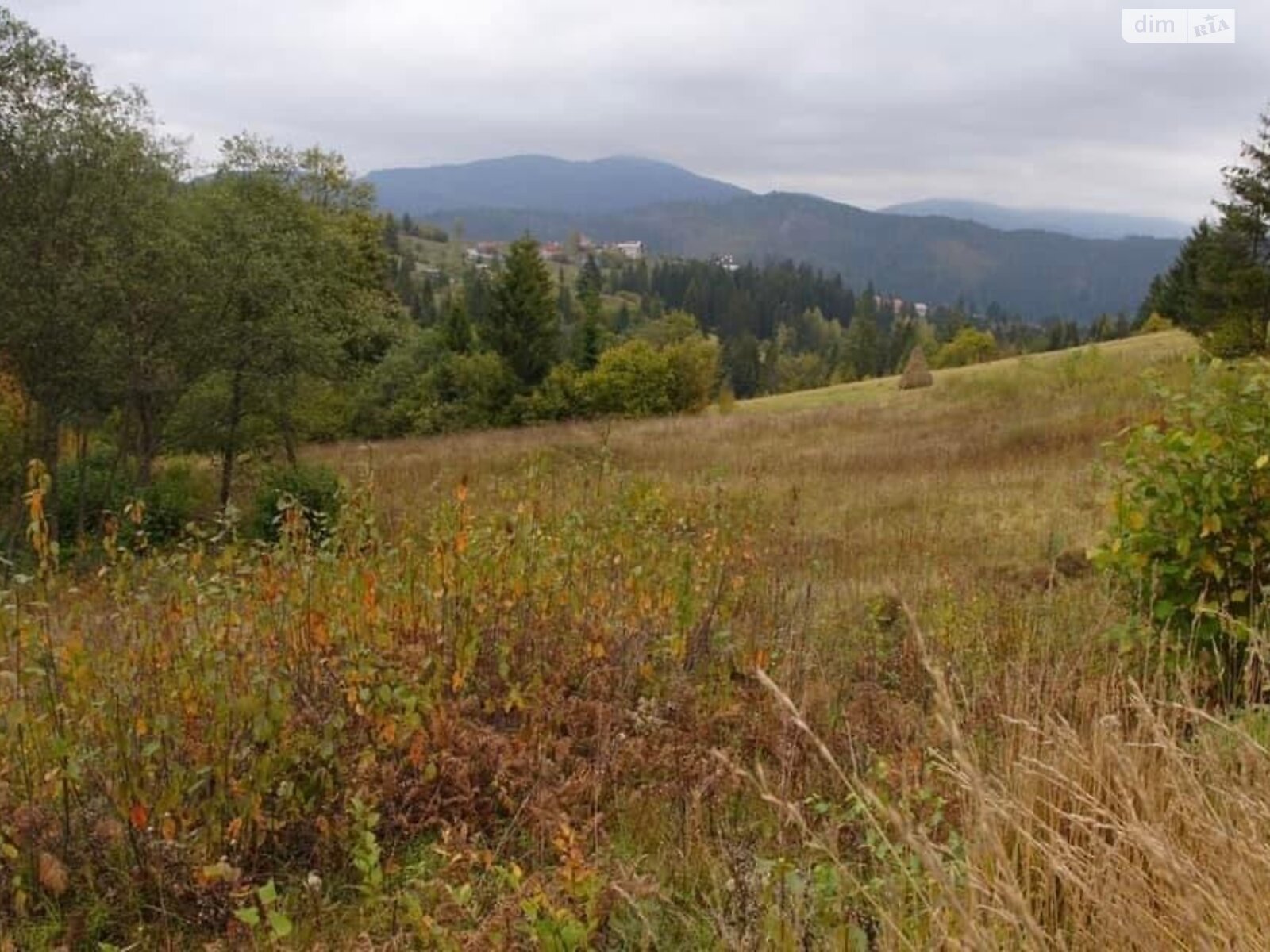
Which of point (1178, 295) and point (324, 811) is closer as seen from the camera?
point (324, 811)

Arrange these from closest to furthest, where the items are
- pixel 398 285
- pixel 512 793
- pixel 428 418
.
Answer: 1. pixel 512 793
2. pixel 428 418
3. pixel 398 285

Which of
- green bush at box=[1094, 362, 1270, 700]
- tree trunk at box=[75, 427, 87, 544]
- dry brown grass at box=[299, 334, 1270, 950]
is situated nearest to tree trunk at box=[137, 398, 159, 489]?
tree trunk at box=[75, 427, 87, 544]

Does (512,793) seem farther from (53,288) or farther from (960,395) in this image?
(960,395)

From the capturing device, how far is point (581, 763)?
3180mm

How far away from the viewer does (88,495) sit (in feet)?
53.3

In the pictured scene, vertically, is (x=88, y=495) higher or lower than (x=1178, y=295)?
lower

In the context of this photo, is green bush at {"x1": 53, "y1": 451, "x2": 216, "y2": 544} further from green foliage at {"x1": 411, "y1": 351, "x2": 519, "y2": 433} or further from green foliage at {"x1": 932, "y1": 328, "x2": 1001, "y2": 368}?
green foliage at {"x1": 932, "y1": 328, "x2": 1001, "y2": 368}

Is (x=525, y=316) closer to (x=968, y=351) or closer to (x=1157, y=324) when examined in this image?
(x=1157, y=324)

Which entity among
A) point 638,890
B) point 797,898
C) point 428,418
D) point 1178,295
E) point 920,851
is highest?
point 1178,295

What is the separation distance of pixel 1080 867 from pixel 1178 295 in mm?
57409

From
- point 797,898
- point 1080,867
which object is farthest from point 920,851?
point 1080,867

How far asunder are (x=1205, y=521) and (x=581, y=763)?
248cm

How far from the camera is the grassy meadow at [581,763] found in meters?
1.86

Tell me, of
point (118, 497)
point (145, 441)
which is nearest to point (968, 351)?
point (145, 441)
